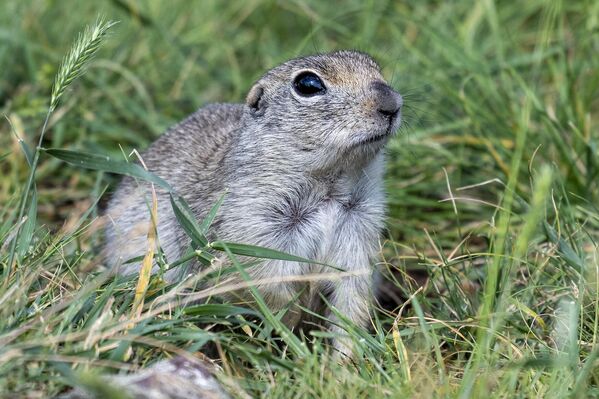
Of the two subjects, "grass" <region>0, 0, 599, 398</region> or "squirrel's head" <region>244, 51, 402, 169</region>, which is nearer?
"grass" <region>0, 0, 599, 398</region>

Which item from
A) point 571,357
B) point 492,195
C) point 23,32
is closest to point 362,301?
point 571,357

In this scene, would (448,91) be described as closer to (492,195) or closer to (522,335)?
(492,195)

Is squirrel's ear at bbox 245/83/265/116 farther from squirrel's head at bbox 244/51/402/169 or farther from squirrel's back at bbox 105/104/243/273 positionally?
squirrel's back at bbox 105/104/243/273

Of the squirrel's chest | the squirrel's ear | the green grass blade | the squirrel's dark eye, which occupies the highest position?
the squirrel's dark eye

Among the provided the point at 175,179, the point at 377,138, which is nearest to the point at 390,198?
the point at 377,138

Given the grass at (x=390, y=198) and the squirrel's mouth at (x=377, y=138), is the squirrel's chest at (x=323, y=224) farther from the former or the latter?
the squirrel's mouth at (x=377, y=138)

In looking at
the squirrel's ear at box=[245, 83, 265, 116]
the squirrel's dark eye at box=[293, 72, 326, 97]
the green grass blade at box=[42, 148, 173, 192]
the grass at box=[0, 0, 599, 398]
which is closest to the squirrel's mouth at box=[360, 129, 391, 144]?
the squirrel's dark eye at box=[293, 72, 326, 97]
